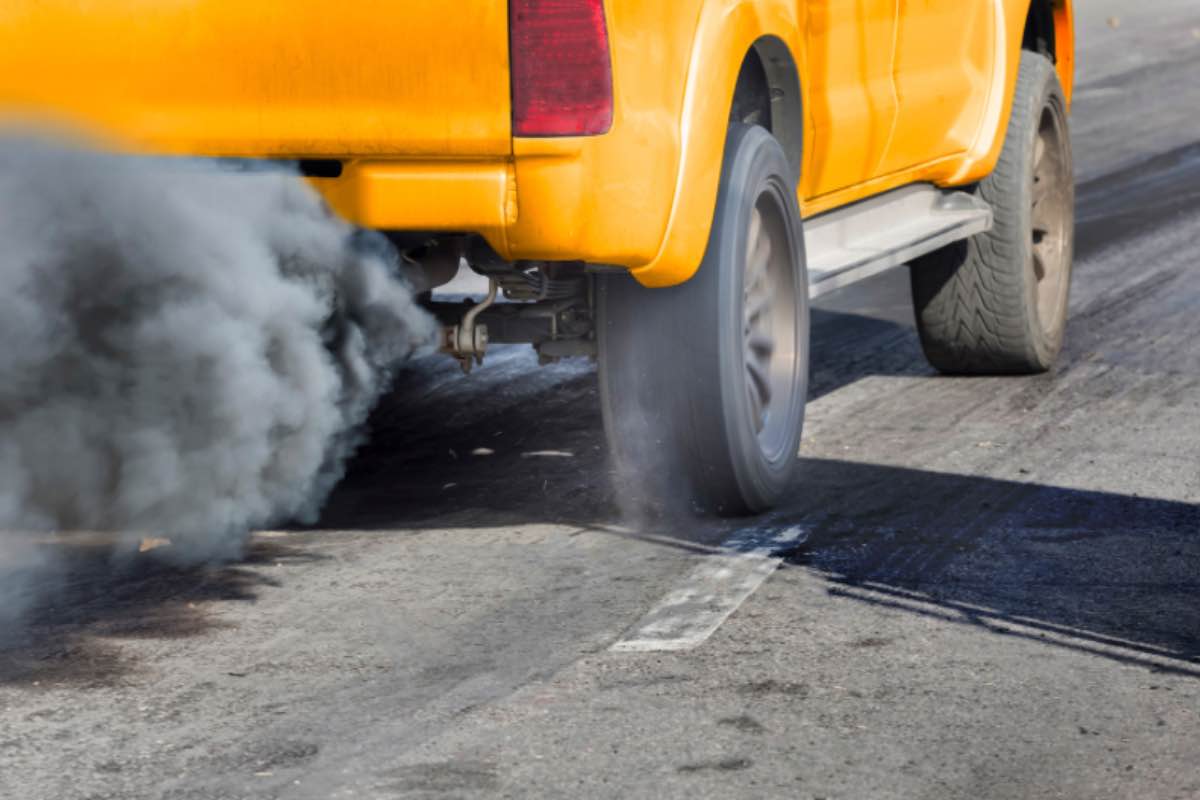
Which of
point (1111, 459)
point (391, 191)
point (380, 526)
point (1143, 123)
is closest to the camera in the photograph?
point (391, 191)

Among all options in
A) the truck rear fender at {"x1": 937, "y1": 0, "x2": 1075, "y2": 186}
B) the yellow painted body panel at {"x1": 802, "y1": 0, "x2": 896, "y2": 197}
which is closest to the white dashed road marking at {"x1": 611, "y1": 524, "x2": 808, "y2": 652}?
the yellow painted body panel at {"x1": 802, "y1": 0, "x2": 896, "y2": 197}

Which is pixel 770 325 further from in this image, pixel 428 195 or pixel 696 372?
pixel 428 195

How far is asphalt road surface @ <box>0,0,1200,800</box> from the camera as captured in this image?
3824 millimetres

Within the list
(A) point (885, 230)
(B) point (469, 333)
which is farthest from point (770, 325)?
(A) point (885, 230)

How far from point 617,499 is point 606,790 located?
2432 millimetres

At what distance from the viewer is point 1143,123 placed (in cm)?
1641

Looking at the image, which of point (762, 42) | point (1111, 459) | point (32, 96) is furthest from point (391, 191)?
point (1111, 459)

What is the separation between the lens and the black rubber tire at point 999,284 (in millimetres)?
7926

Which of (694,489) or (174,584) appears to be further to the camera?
(694,489)

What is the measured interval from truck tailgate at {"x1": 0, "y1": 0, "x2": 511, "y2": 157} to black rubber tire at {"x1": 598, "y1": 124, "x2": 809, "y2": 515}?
0.74 m

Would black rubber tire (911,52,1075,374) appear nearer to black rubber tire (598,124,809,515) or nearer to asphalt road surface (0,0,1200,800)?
asphalt road surface (0,0,1200,800)

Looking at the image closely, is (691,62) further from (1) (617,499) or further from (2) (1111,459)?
(2) (1111,459)

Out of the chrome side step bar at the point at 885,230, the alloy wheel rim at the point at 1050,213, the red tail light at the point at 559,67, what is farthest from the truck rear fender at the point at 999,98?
the red tail light at the point at 559,67

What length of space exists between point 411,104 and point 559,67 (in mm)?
352
